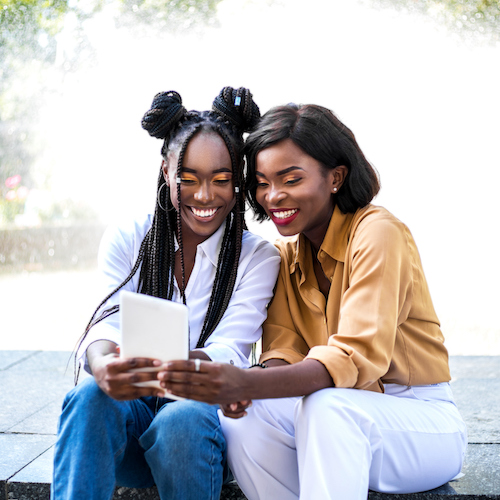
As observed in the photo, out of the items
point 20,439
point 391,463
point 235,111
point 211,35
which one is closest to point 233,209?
point 235,111

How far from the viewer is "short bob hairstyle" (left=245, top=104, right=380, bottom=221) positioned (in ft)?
7.72

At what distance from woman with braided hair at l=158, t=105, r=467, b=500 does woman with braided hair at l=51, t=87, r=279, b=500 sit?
4.0 inches

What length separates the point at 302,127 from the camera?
2.36m

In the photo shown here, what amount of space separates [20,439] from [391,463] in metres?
1.62

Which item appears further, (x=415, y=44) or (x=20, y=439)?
(x=415, y=44)

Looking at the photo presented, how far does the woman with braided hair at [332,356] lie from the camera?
6.07 feet

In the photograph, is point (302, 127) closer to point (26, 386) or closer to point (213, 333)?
point (213, 333)

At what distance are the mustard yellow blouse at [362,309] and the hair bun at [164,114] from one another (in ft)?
2.12

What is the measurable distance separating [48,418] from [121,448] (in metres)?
1.24

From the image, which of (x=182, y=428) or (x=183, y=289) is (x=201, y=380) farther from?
(x=183, y=289)

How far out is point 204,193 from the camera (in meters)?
2.42

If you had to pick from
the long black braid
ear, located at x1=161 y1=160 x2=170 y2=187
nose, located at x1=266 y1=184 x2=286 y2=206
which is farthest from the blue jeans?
ear, located at x1=161 y1=160 x2=170 y2=187

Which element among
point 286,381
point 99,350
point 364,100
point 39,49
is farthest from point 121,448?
point 39,49

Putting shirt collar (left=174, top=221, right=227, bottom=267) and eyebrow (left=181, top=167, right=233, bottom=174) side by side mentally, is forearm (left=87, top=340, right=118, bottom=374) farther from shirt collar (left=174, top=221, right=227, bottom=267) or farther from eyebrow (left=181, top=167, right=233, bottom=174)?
eyebrow (left=181, top=167, right=233, bottom=174)
